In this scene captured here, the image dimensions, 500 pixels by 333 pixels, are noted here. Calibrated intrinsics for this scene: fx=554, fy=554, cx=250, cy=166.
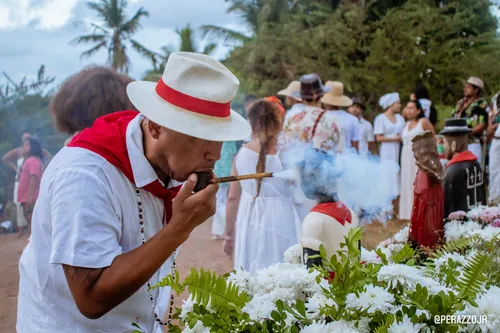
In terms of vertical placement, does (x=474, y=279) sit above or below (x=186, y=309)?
above

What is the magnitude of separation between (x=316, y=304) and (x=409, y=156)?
26.5ft

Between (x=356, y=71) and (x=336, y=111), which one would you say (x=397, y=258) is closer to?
(x=336, y=111)

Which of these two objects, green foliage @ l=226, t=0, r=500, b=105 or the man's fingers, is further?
green foliage @ l=226, t=0, r=500, b=105

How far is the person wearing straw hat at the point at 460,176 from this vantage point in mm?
4152

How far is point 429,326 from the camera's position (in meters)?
1.81

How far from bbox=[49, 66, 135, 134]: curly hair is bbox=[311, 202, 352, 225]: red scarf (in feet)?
5.30

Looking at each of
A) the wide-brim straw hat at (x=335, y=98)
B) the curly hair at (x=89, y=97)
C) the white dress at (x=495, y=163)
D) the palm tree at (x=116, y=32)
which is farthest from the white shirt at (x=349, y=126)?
the palm tree at (x=116, y=32)

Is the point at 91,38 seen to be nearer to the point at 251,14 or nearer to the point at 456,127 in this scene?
the point at 251,14

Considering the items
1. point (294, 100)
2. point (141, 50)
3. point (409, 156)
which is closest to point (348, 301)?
point (294, 100)

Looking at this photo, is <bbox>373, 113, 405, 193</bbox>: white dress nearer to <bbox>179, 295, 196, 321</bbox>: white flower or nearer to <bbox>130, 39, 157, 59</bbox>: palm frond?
<bbox>179, 295, 196, 321</bbox>: white flower

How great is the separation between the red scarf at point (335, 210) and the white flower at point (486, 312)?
120 cm

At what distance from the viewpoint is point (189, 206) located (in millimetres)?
1984

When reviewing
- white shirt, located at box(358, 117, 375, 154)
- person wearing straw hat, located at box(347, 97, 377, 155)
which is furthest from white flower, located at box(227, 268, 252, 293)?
white shirt, located at box(358, 117, 375, 154)

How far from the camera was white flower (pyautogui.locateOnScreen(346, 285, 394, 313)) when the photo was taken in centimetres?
181
